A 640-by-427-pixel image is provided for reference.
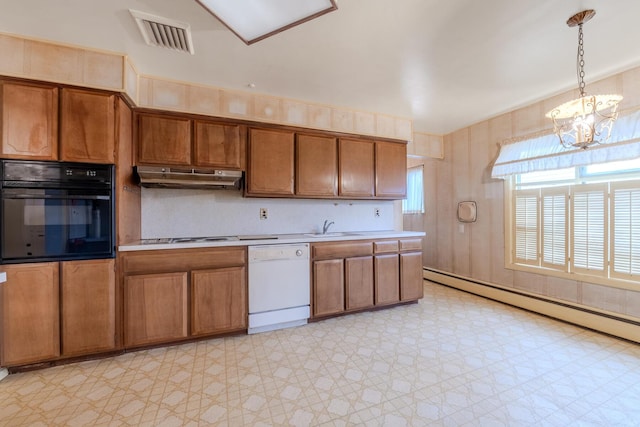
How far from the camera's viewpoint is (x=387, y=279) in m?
3.38

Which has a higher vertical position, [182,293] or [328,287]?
[182,293]

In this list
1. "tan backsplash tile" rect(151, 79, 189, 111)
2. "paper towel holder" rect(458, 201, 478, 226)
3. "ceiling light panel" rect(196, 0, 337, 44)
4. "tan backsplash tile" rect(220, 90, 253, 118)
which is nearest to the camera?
"ceiling light panel" rect(196, 0, 337, 44)

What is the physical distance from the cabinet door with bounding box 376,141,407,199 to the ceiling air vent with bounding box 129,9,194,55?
2465 millimetres

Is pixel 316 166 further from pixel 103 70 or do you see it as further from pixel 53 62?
pixel 53 62

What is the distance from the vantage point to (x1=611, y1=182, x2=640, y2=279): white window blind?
2557 mm

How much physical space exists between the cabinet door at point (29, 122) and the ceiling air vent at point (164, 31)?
0.89m

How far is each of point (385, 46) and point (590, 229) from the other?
2906 mm

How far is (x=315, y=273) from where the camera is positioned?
301cm

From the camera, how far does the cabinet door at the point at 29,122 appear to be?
2.02m

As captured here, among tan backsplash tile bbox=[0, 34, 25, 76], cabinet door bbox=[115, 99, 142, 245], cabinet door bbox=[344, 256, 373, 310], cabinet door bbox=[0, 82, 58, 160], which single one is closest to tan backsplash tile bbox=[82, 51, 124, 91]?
cabinet door bbox=[115, 99, 142, 245]

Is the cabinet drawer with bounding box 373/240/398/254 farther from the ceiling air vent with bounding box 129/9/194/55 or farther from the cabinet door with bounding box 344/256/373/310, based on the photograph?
the ceiling air vent with bounding box 129/9/194/55

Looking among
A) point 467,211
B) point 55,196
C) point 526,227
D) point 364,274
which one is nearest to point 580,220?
point 526,227

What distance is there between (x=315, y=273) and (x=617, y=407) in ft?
7.82

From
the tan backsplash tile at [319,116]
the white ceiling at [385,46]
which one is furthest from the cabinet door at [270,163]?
the white ceiling at [385,46]
